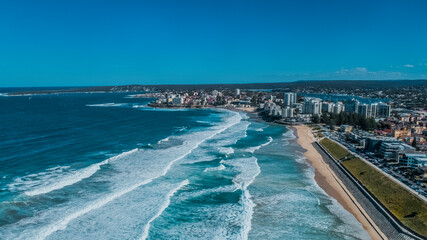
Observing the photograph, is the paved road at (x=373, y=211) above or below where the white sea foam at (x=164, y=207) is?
below

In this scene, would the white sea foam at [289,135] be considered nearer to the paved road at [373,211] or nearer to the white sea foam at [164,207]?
the paved road at [373,211]

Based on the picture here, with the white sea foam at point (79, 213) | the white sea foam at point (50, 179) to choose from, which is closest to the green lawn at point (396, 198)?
the white sea foam at point (79, 213)

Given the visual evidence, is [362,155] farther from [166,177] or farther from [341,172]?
[166,177]

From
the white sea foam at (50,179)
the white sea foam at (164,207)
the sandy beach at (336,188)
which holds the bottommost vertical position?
the sandy beach at (336,188)

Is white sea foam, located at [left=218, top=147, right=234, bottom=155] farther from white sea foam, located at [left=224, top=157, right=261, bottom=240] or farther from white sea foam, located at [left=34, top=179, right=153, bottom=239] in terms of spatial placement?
white sea foam, located at [left=34, top=179, right=153, bottom=239]

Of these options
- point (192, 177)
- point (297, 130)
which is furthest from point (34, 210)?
point (297, 130)

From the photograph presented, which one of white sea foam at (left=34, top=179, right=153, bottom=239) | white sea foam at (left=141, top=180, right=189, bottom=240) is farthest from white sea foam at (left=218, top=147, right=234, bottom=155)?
white sea foam at (left=34, top=179, right=153, bottom=239)

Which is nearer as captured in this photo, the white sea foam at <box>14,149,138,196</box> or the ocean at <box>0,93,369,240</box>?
the ocean at <box>0,93,369,240</box>

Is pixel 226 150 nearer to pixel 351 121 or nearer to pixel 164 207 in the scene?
pixel 164 207
